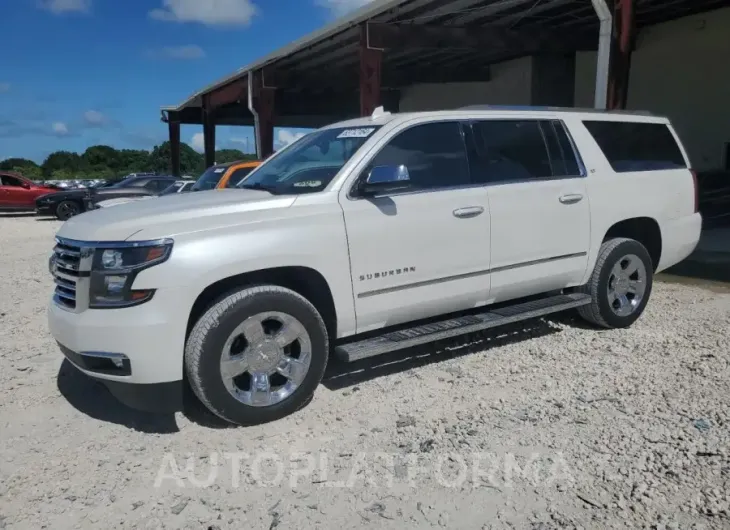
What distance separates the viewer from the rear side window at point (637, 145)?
5289mm

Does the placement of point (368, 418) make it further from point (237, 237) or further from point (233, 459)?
point (237, 237)

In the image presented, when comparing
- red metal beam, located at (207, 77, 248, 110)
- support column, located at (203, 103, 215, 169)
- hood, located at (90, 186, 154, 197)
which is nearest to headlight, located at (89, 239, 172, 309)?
hood, located at (90, 186, 154, 197)

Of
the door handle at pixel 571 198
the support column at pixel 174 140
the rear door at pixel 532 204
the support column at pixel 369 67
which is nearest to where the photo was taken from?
the rear door at pixel 532 204

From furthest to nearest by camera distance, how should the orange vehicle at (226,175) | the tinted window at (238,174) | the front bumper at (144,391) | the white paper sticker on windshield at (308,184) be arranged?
the tinted window at (238,174) → the orange vehicle at (226,175) → the white paper sticker on windshield at (308,184) → the front bumper at (144,391)

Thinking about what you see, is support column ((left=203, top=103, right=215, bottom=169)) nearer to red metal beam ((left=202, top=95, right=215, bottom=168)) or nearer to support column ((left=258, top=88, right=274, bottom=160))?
red metal beam ((left=202, top=95, right=215, bottom=168))

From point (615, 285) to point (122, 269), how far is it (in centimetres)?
405

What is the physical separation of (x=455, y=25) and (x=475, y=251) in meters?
11.2

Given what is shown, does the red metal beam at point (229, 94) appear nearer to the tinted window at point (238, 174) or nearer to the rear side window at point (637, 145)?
the tinted window at point (238, 174)

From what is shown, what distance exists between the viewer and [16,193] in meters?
21.8

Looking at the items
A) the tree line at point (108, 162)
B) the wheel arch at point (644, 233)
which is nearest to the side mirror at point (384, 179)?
the wheel arch at point (644, 233)

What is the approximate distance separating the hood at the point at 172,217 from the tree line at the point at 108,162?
218ft

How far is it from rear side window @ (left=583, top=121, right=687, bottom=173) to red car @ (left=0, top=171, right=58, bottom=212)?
2148 cm

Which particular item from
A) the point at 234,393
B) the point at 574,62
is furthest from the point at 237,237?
the point at 574,62

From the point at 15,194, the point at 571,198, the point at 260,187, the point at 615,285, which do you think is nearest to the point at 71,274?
the point at 260,187
